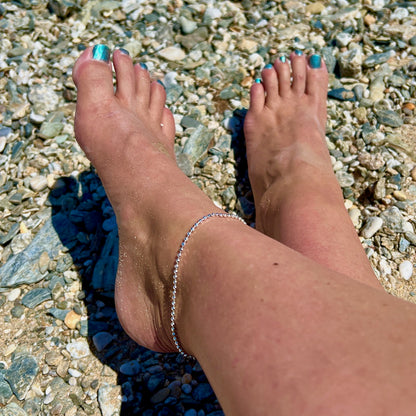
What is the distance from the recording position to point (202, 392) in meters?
1.69

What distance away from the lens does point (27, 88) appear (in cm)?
255

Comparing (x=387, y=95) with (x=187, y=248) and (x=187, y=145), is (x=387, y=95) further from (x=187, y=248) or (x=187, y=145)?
(x=187, y=248)

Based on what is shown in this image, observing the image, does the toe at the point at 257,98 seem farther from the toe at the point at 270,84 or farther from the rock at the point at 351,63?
the rock at the point at 351,63

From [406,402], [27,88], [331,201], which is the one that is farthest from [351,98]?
[406,402]

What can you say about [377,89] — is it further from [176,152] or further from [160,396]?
[160,396]

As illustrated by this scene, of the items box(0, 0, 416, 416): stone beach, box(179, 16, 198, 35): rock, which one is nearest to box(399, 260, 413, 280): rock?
box(0, 0, 416, 416): stone beach

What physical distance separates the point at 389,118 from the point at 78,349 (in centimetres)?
183

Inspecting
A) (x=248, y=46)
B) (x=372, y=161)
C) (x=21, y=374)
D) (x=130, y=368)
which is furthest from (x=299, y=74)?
(x=21, y=374)

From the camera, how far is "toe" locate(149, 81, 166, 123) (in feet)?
7.51

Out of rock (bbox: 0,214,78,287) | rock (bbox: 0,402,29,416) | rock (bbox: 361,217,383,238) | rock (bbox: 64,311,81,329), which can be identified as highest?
rock (bbox: 361,217,383,238)

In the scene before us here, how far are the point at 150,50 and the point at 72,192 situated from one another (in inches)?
40.9

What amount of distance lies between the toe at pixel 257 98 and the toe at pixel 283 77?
0.11 m

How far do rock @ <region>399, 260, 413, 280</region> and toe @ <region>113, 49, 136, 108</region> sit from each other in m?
1.40

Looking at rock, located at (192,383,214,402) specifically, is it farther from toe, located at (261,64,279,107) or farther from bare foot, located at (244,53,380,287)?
toe, located at (261,64,279,107)
